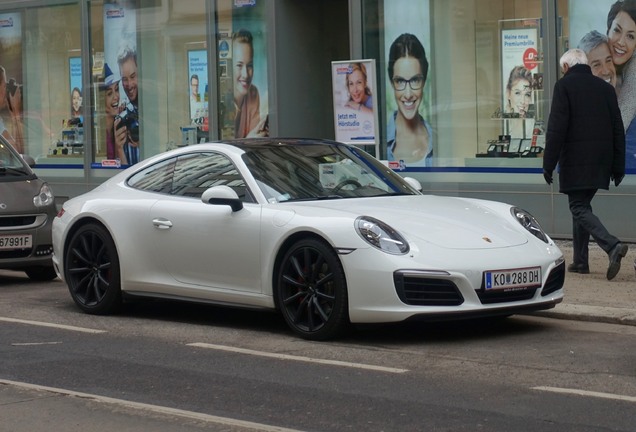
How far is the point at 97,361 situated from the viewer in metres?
8.12

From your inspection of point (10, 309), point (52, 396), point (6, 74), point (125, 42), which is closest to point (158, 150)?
point (125, 42)

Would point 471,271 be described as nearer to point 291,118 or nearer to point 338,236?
point 338,236

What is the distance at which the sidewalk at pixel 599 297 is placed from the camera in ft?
30.9

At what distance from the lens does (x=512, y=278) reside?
842 cm

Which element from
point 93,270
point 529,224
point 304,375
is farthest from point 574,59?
point 304,375

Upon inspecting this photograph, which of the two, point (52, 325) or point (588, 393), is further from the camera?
point (52, 325)

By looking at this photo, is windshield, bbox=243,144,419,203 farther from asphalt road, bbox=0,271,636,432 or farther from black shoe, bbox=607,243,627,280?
black shoe, bbox=607,243,627,280

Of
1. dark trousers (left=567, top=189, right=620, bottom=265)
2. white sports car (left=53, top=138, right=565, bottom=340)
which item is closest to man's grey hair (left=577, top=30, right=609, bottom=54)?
dark trousers (left=567, top=189, right=620, bottom=265)

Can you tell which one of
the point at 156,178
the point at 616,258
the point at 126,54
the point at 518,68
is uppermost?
the point at 126,54

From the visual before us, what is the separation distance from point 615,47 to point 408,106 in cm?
313

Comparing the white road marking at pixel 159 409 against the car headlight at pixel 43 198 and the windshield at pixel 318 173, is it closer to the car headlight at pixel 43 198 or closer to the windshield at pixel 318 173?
the windshield at pixel 318 173

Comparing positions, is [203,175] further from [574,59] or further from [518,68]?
[518,68]

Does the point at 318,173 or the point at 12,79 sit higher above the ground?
the point at 12,79

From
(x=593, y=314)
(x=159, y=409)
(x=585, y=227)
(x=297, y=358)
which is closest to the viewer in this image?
(x=159, y=409)
